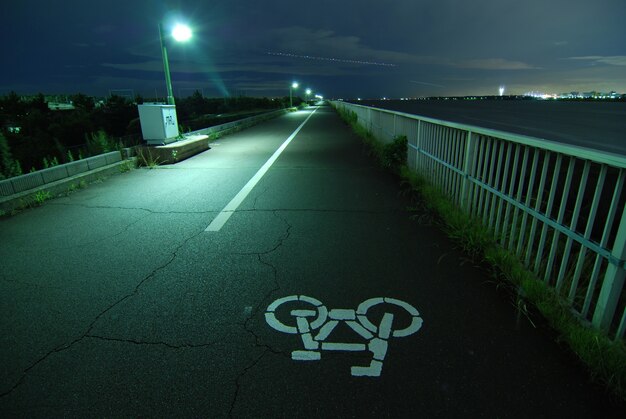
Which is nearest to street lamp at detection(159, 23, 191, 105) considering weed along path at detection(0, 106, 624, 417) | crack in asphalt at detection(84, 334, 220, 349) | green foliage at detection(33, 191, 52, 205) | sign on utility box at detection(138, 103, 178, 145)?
sign on utility box at detection(138, 103, 178, 145)

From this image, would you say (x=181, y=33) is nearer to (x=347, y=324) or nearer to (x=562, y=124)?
(x=347, y=324)

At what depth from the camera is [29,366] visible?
8.50 ft

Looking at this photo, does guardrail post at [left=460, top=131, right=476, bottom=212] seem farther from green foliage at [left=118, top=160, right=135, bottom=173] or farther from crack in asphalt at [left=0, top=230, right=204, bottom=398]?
green foliage at [left=118, top=160, right=135, bottom=173]

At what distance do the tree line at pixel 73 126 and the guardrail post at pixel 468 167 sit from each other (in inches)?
346

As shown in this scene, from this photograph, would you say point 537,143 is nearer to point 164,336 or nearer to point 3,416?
point 164,336

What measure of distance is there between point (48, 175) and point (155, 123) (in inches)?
173

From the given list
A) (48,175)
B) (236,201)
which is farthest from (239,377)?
(48,175)

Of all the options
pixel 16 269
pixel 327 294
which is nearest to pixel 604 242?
pixel 327 294

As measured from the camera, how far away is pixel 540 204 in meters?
3.69

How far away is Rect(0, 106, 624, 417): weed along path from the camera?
2295 mm

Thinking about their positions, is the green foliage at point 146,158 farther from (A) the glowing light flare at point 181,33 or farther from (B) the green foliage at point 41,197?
(A) the glowing light flare at point 181,33

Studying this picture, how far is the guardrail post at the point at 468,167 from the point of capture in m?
5.09

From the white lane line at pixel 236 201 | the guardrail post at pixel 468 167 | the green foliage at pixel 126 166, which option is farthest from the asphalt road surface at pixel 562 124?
the green foliage at pixel 126 166

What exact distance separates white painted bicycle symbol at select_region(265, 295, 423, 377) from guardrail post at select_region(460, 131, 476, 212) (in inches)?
103
